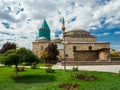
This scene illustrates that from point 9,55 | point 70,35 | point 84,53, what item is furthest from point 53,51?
point 9,55

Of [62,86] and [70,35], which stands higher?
[70,35]

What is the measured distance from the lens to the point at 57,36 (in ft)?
194

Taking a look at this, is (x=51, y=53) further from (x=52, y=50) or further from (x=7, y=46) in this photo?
(x=7, y=46)

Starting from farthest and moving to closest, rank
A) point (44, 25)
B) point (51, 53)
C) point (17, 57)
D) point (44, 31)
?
1. point (44, 25)
2. point (44, 31)
3. point (51, 53)
4. point (17, 57)

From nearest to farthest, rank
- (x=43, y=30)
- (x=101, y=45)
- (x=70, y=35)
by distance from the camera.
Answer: (x=101, y=45) < (x=70, y=35) < (x=43, y=30)

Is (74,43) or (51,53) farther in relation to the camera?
(74,43)

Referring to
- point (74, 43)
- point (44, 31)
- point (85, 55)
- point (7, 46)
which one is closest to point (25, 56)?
point (85, 55)

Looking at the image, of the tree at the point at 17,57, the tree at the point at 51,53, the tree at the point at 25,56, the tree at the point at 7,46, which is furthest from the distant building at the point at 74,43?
the tree at the point at 17,57

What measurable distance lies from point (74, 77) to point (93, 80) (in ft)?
4.70

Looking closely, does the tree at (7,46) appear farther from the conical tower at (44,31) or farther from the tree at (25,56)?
Result: the tree at (25,56)

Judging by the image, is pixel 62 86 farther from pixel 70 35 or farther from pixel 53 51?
pixel 70 35

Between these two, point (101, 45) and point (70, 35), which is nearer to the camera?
point (101, 45)

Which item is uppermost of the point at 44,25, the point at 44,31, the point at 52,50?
the point at 44,25

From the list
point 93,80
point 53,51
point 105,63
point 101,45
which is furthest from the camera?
point 101,45
